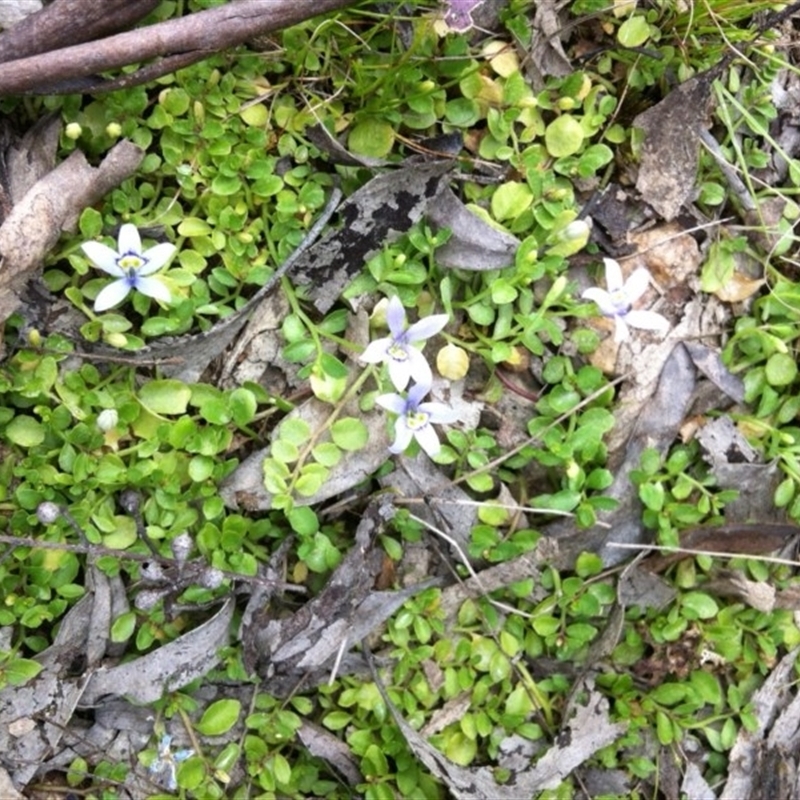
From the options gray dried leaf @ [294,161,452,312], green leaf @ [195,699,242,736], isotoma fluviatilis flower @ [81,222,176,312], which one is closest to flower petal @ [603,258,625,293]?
gray dried leaf @ [294,161,452,312]

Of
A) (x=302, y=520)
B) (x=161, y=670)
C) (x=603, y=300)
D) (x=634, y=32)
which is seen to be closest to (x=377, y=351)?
(x=302, y=520)

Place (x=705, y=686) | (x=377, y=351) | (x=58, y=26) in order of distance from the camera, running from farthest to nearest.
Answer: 1. (x=705, y=686)
2. (x=377, y=351)
3. (x=58, y=26)

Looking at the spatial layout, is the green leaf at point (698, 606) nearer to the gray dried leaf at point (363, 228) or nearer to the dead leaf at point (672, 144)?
the dead leaf at point (672, 144)

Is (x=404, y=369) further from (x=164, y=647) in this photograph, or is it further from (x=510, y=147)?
(x=164, y=647)

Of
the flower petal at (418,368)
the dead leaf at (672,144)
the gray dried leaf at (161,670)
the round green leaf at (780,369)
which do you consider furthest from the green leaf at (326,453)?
the round green leaf at (780,369)

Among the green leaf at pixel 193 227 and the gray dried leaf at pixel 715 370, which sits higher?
the green leaf at pixel 193 227

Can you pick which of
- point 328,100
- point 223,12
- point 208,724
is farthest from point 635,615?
point 223,12

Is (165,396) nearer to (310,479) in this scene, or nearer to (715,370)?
(310,479)
